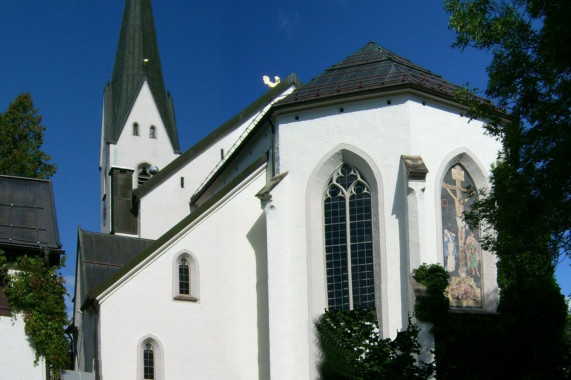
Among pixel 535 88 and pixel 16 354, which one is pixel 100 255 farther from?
pixel 535 88

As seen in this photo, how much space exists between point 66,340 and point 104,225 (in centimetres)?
2214

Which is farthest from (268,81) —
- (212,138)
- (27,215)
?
(27,215)

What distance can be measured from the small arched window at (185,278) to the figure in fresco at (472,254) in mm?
6808

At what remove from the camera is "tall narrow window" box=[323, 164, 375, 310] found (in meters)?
21.8

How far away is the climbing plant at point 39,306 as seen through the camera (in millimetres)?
17500

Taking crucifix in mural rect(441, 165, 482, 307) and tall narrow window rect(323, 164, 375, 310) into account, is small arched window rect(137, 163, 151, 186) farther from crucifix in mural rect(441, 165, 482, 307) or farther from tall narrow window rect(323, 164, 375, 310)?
crucifix in mural rect(441, 165, 482, 307)

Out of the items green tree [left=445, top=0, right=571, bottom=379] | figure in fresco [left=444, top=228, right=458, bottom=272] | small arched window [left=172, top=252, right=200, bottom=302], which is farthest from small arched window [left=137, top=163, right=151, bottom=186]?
green tree [left=445, top=0, right=571, bottom=379]

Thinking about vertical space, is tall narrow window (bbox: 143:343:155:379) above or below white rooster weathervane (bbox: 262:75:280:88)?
below

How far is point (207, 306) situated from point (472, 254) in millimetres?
6757

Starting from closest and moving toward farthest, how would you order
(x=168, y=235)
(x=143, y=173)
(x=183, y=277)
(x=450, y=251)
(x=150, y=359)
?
1. (x=450, y=251)
2. (x=150, y=359)
3. (x=183, y=277)
4. (x=168, y=235)
5. (x=143, y=173)

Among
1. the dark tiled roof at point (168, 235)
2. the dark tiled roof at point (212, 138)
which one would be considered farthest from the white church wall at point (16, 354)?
the dark tiled roof at point (212, 138)

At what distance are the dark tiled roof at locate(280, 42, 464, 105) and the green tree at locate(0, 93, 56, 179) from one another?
15.0m

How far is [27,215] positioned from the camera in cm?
1902

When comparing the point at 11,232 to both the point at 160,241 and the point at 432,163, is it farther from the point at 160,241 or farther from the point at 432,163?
the point at 432,163
